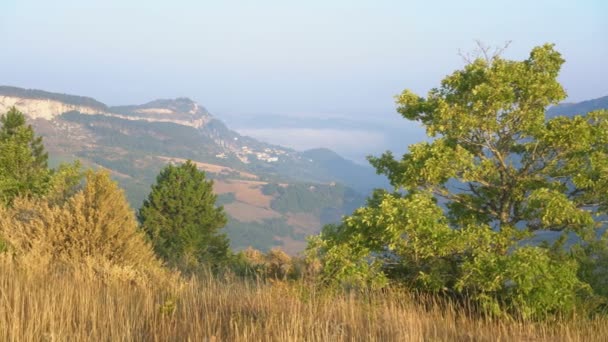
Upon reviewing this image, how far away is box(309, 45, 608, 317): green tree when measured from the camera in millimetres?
8148

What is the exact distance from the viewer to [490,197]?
1075 centimetres

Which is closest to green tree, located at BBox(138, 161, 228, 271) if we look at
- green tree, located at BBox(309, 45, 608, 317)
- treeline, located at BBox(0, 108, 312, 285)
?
treeline, located at BBox(0, 108, 312, 285)

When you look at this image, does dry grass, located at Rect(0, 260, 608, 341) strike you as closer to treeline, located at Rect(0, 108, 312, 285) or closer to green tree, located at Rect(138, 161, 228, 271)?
treeline, located at Rect(0, 108, 312, 285)

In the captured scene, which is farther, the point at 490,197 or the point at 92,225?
the point at 92,225

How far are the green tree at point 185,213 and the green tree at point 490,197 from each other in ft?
114

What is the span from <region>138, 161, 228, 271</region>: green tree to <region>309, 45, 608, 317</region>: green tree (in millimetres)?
34827

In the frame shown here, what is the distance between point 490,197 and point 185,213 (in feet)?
135

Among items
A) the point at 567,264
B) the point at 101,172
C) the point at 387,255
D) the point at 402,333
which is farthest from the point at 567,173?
the point at 101,172

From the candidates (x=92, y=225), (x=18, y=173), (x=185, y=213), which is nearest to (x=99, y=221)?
(x=92, y=225)

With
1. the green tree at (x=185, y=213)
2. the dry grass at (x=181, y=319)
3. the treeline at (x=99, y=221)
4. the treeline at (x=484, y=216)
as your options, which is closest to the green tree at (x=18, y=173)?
the treeline at (x=99, y=221)

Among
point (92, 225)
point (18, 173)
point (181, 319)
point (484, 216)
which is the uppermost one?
point (484, 216)

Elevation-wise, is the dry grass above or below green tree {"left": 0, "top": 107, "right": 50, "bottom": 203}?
above

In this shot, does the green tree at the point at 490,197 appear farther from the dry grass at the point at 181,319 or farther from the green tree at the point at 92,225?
the green tree at the point at 92,225

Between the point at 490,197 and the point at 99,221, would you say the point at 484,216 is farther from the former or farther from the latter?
the point at 99,221
